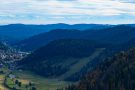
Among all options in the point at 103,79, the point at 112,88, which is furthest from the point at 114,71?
the point at 112,88

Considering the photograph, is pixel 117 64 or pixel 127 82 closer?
pixel 127 82

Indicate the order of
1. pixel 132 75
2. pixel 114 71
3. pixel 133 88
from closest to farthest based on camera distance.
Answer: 1. pixel 133 88
2. pixel 132 75
3. pixel 114 71

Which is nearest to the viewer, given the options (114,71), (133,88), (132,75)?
(133,88)

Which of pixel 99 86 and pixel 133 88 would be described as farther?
pixel 99 86

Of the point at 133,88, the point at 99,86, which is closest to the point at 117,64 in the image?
the point at 99,86

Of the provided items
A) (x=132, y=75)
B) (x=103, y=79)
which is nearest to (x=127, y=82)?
(x=132, y=75)

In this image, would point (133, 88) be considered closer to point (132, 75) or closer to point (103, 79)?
point (132, 75)

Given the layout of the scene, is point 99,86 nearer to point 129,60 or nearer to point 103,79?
point 103,79
